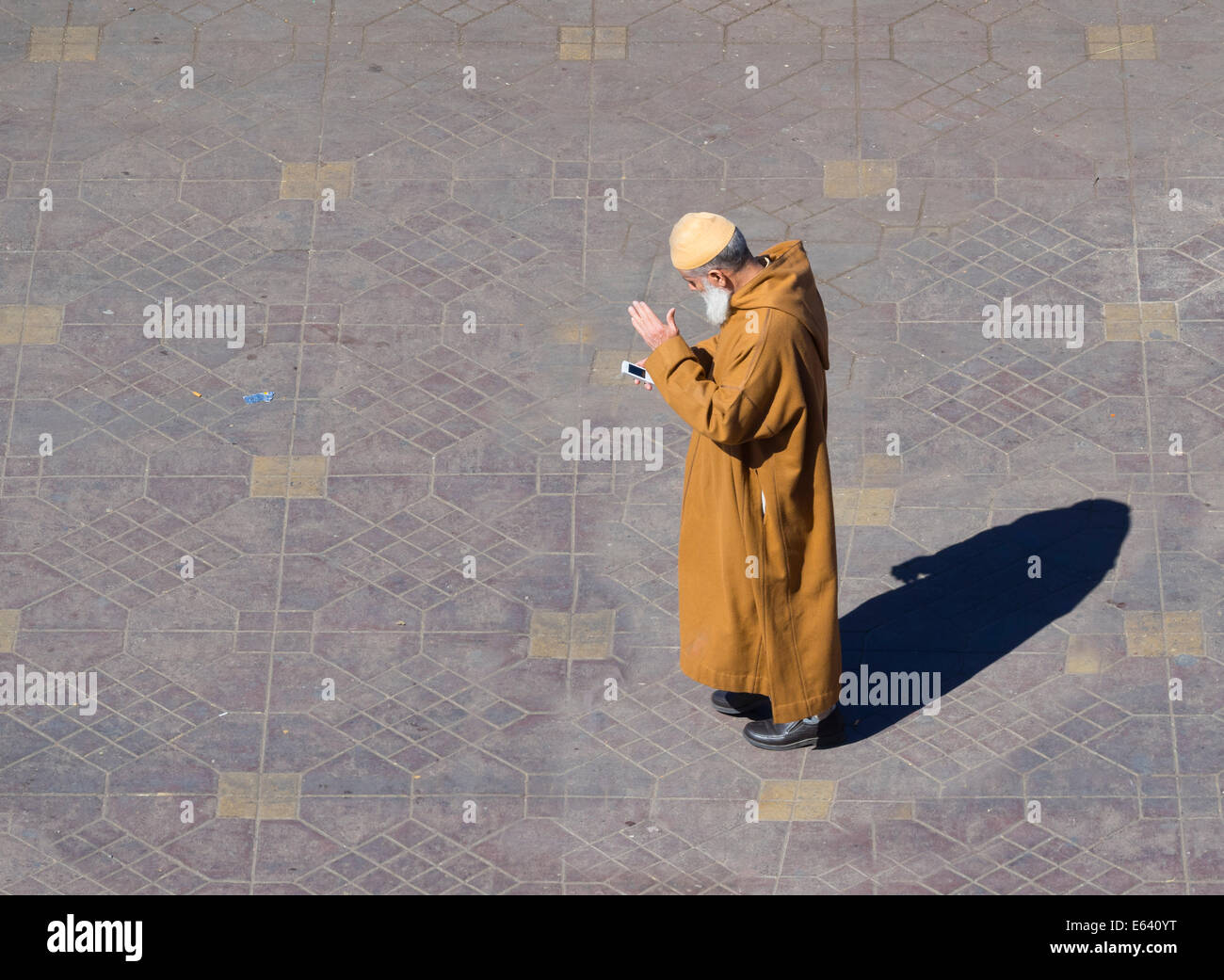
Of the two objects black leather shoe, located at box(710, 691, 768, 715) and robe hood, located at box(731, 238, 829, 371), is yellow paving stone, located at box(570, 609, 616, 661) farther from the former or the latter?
robe hood, located at box(731, 238, 829, 371)

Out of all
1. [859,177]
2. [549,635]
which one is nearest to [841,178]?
[859,177]

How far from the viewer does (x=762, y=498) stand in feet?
22.6

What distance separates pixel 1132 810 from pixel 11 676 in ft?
14.8

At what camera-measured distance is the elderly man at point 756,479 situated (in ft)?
21.7

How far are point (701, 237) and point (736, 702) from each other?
203 cm

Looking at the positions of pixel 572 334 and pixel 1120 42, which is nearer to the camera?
pixel 572 334

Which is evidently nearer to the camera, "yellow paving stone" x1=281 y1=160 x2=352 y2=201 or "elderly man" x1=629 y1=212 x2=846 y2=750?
"elderly man" x1=629 y1=212 x2=846 y2=750

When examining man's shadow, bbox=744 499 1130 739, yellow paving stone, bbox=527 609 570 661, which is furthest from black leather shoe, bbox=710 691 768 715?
yellow paving stone, bbox=527 609 570 661

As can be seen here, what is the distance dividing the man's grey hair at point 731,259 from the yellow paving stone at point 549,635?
6.27 ft

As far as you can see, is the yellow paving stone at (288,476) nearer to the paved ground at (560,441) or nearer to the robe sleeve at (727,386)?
the paved ground at (560,441)

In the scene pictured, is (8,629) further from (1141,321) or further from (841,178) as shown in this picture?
(1141,321)

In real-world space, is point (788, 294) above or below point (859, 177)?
above

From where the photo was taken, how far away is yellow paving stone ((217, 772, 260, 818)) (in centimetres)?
738

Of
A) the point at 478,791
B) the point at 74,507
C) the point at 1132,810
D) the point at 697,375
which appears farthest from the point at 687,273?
the point at 74,507
